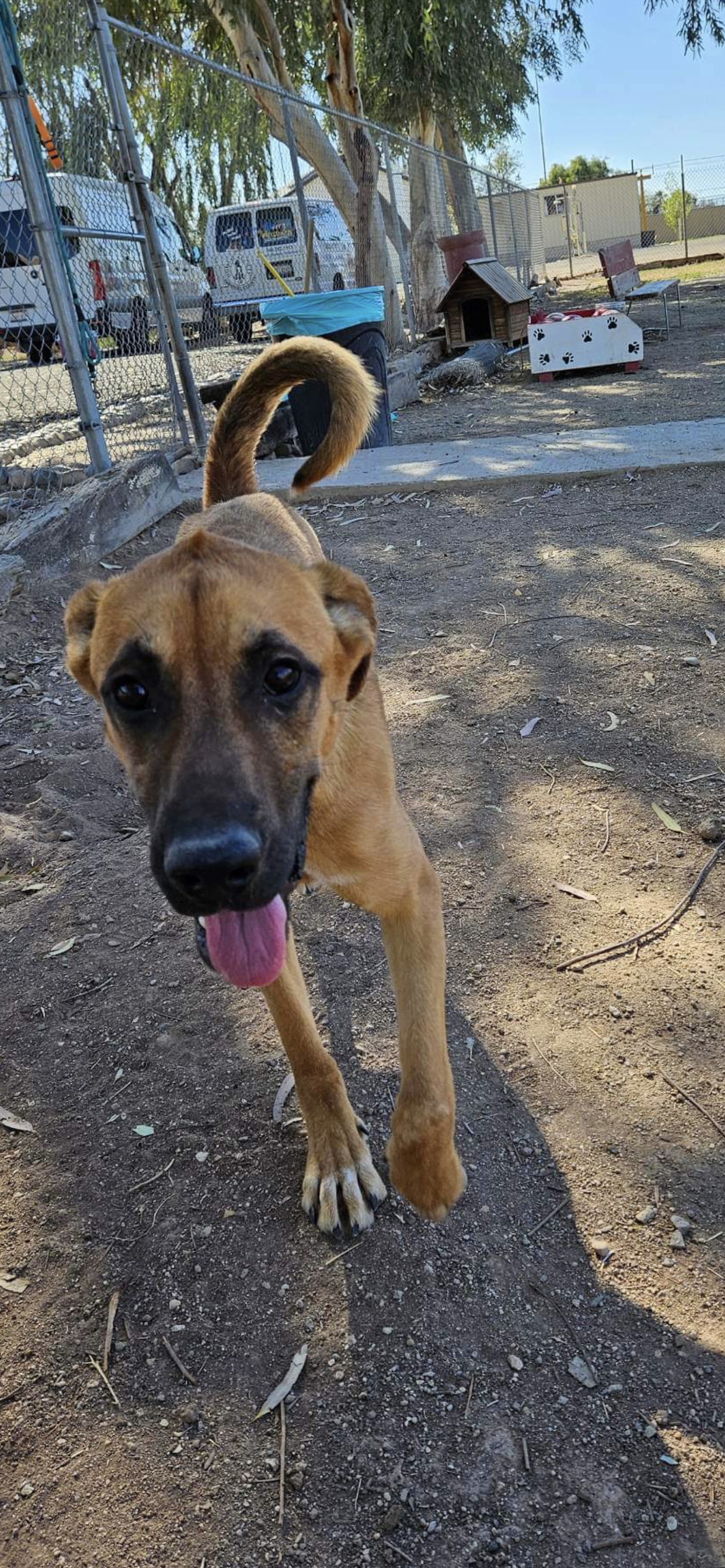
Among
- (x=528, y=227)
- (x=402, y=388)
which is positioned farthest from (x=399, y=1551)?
(x=528, y=227)

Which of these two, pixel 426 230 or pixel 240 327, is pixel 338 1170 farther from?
pixel 426 230

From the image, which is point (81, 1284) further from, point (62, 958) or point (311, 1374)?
point (62, 958)

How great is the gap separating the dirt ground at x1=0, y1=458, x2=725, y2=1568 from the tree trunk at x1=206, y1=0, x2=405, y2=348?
38.0 feet

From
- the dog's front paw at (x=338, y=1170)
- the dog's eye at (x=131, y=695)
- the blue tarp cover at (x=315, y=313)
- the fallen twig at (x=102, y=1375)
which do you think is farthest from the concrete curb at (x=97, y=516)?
the fallen twig at (x=102, y=1375)

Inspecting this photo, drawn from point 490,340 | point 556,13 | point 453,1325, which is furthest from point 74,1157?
point 556,13

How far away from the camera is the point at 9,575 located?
550cm

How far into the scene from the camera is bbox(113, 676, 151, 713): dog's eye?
72.7 inches

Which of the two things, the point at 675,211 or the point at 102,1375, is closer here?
the point at 102,1375

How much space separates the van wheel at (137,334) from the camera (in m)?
9.05

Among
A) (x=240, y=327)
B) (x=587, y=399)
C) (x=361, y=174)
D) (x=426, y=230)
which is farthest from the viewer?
(x=426, y=230)

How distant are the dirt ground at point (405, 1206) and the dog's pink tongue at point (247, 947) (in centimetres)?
67

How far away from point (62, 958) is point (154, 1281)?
4.07 feet

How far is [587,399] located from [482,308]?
19.7 ft

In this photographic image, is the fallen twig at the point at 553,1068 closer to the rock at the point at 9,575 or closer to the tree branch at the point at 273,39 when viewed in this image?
the rock at the point at 9,575
